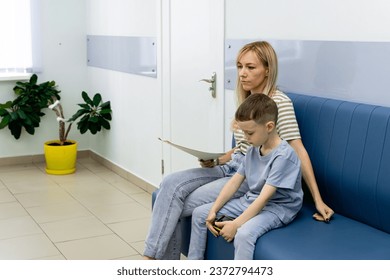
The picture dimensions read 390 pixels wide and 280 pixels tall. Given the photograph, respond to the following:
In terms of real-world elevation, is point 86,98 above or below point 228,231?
above

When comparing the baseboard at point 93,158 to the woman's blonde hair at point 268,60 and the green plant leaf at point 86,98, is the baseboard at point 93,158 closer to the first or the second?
the green plant leaf at point 86,98

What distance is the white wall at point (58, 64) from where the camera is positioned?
5859mm

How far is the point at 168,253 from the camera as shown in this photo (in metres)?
3.06

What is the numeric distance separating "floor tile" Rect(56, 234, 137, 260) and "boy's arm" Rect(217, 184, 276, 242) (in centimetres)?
110

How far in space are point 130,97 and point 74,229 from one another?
5.08ft

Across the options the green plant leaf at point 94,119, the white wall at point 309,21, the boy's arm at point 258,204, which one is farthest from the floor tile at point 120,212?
the boy's arm at point 258,204

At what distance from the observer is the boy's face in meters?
2.66

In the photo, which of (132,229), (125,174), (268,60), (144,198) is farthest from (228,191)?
(125,174)

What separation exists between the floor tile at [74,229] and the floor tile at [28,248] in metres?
0.08

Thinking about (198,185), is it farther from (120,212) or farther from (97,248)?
(120,212)

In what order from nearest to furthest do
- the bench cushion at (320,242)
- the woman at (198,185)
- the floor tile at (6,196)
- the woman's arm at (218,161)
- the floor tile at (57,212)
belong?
the bench cushion at (320,242)
the woman at (198,185)
the woman's arm at (218,161)
the floor tile at (57,212)
the floor tile at (6,196)

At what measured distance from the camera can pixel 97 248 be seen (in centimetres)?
366

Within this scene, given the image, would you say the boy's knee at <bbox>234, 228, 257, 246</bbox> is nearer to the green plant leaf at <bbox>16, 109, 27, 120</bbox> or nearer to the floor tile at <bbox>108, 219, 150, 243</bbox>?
the floor tile at <bbox>108, 219, 150, 243</bbox>
